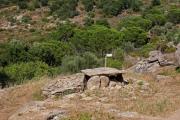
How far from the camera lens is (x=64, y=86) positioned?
1880 cm

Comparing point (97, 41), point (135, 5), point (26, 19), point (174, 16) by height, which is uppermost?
point (97, 41)

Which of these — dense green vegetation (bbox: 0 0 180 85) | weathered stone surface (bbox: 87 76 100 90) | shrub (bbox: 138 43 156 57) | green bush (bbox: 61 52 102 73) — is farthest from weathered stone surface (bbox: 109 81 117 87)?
shrub (bbox: 138 43 156 57)

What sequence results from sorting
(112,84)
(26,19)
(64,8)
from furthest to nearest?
(64,8) → (26,19) → (112,84)

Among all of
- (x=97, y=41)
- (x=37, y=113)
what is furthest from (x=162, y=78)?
(x=97, y=41)

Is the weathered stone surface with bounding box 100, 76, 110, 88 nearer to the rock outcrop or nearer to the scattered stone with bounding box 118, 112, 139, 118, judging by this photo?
the scattered stone with bounding box 118, 112, 139, 118

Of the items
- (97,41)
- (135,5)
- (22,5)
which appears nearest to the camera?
(97,41)

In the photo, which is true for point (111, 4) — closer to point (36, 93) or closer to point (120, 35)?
point (120, 35)

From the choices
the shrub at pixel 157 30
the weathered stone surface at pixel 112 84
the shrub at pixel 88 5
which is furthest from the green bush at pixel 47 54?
the shrub at pixel 88 5

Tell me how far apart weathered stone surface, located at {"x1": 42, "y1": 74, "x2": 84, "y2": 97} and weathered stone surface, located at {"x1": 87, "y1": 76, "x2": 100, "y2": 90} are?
0.32m

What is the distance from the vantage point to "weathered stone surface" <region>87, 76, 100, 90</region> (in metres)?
18.4

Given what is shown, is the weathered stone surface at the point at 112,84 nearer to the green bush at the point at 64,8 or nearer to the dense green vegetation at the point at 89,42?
the dense green vegetation at the point at 89,42

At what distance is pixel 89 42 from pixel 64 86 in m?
47.0

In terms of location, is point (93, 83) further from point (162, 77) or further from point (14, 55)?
point (14, 55)

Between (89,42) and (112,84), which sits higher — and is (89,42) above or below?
below
